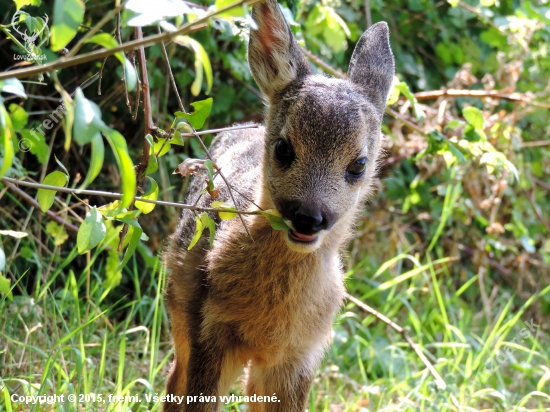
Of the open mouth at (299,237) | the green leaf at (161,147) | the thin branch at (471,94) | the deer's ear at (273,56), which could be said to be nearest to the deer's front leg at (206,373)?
the open mouth at (299,237)

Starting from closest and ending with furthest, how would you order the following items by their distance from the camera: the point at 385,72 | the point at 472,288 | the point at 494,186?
1. the point at 385,72
2. the point at 494,186
3. the point at 472,288

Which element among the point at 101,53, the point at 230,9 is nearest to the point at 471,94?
the point at 230,9

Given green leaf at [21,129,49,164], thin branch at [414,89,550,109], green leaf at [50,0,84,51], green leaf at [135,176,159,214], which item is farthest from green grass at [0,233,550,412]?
green leaf at [50,0,84,51]

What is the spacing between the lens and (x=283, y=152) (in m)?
3.54

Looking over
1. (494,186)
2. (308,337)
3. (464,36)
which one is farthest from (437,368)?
(464,36)

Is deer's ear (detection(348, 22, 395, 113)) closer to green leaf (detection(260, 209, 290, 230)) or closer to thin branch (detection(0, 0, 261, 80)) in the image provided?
green leaf (detection(260, 209, 290, 230))

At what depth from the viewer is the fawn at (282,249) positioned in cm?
342

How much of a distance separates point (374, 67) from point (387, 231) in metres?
3.20

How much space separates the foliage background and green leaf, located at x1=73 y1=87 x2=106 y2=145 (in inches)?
60.5

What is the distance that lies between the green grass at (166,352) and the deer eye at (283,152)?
1.13 m

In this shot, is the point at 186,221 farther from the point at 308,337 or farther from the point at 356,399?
the point at 356,399

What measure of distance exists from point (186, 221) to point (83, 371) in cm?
102

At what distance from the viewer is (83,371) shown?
3.62 metres

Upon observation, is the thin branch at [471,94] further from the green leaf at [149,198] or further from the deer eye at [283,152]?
the green leaf at [149,198]
